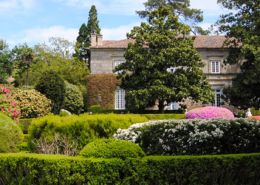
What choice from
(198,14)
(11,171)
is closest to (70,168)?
(11,171)

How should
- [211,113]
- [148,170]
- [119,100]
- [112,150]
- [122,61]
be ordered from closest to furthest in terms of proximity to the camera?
[148,170]
[112,150]
[211,113]
[119,100]
[122,61]

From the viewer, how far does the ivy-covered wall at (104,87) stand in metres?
29.0

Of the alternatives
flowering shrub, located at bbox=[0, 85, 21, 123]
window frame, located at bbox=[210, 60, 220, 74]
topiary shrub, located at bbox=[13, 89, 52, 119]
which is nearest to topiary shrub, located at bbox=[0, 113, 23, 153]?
flowering shrub, located at bbox=[0, 85, 21, 123]

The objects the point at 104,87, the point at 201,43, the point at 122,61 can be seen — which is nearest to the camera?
the point at 104,87

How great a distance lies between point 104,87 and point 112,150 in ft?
77.4

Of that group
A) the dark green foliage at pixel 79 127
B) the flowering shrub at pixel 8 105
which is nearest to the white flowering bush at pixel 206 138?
the dark green foliage at pixel 79 127

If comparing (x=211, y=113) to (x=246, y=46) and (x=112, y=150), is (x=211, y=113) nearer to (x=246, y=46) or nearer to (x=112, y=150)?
(x=246, y=46)

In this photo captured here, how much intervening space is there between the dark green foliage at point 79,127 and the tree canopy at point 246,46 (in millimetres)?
17996

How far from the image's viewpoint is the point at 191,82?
22.3m

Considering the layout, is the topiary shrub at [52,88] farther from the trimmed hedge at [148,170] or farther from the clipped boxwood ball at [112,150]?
the clipped boxwood ball at [112,150]

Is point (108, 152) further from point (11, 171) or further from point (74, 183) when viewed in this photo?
point (11, 171)

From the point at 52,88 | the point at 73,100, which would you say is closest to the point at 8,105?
the point at 52,88

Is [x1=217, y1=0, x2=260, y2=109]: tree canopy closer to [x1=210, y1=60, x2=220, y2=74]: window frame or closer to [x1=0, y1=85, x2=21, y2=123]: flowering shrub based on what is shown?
[x1=210, y1=60, x2=220, y2=74]: window frame

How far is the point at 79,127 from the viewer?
867 cm
